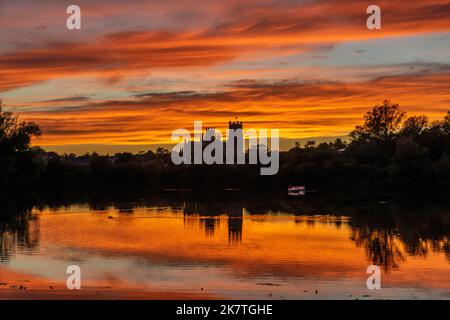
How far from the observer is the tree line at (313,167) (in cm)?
6425

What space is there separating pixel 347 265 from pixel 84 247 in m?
9.66

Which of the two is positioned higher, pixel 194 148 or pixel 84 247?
pixel 194 148

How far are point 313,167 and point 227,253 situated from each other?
2269 inches

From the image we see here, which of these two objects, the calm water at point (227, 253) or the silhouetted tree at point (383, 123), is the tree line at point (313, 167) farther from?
the calm water at point (227, 253)

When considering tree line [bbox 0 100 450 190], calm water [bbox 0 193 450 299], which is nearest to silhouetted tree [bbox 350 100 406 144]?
tree line [bbox 0 100 450 190]

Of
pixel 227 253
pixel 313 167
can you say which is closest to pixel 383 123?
pixel 313 167

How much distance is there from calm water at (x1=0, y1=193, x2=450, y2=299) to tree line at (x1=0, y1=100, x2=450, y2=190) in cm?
2188

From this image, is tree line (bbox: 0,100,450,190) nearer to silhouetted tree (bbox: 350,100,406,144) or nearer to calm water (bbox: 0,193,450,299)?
silhouetted tree (bbox: 350,100,406,144)

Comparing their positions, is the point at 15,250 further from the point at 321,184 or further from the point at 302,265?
the point at 321,184

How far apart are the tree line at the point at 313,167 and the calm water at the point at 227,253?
21882 millimetres
